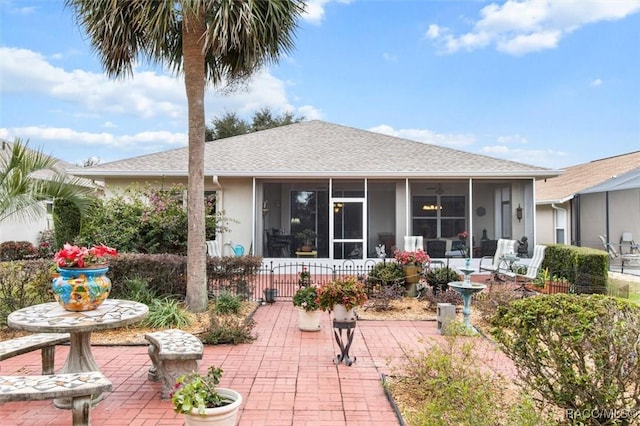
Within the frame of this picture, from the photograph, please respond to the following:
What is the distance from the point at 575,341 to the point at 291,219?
11317 millimetres

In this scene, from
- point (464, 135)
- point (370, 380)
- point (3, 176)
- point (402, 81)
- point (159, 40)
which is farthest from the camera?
point (464, 135)

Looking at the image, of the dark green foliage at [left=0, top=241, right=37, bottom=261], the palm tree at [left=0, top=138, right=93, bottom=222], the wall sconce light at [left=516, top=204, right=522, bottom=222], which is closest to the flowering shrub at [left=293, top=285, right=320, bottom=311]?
the palm tree at [left=0, top=138, right=93, bottom=222]

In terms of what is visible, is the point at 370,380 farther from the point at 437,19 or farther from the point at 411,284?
the point at 437,19

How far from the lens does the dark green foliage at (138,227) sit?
9648mm

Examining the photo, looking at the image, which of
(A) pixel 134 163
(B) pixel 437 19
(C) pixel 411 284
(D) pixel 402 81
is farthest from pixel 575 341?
(D) pixel 402 81

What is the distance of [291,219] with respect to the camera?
13.9m

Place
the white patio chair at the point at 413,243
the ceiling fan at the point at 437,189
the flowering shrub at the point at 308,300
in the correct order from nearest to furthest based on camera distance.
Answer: the flowering shrub at the point at 308,300
the white patio chair at the point at 413,243
the ceiling fan at the point at 437,189

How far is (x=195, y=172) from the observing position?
7.49 metres

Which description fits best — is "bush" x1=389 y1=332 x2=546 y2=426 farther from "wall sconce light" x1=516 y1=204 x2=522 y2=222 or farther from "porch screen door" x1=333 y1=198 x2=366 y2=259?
"wall sconce light" x1=516 y1=204 x2=522 y2=222

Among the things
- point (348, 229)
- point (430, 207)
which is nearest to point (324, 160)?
point (348, 229)

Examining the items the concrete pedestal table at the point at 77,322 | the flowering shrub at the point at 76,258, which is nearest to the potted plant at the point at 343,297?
the concrete pedestal table at the point at 77,322

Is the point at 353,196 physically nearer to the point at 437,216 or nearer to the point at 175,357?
the point at 437,216

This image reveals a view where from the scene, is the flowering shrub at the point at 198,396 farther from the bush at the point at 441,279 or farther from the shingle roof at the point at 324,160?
the shingle roof at the point at 324,160

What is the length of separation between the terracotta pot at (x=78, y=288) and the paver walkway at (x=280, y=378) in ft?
3.31
